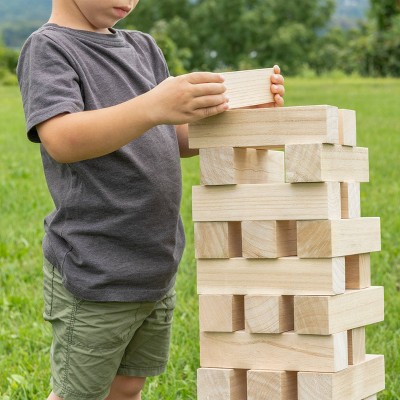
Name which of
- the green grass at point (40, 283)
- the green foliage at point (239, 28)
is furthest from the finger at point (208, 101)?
the green foliage at point (239, 28)

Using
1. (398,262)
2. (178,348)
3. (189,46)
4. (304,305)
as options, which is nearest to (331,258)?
(304,305)

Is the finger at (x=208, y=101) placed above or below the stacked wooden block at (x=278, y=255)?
above

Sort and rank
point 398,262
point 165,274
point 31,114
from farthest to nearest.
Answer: point 398,262 → point 165,274 → point 31,114

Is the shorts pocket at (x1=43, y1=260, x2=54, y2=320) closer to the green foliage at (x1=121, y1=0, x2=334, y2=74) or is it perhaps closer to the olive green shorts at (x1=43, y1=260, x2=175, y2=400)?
the olive green shorts at (x1=43, y1=260, x2=175, y2=400)

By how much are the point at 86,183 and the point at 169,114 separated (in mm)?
378

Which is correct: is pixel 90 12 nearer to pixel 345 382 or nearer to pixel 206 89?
pixel 206 89

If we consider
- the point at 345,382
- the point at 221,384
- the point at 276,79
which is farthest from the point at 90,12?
the point at 345,382

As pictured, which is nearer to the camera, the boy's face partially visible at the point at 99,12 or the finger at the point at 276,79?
the boy's face partially visible at the point at 99,12

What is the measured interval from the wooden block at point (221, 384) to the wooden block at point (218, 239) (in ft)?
0.94

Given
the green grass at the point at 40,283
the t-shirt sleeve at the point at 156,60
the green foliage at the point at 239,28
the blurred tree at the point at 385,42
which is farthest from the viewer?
the green foliage at the point at 239,28

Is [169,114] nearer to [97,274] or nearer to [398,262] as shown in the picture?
[97,274]

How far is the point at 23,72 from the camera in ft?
7.69

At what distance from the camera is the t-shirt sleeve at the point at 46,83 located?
7.23 feet

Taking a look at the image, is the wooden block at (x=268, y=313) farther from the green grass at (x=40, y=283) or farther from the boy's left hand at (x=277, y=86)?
the green grass at (x=40, y=283)
